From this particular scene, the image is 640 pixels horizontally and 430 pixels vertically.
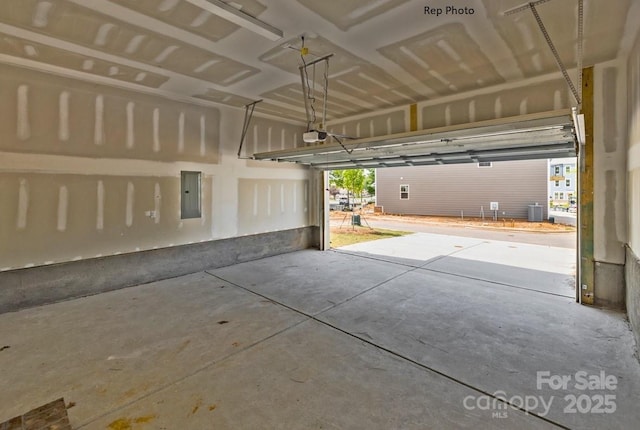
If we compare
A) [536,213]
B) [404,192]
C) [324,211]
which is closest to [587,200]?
[324,211]

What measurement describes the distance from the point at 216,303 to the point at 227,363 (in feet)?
5.33

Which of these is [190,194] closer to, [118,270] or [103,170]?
[103,170]

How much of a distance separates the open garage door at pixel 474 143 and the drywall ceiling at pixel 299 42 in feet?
3.24

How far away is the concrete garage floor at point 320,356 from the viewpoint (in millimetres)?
2047

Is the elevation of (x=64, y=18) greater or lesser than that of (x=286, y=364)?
greater

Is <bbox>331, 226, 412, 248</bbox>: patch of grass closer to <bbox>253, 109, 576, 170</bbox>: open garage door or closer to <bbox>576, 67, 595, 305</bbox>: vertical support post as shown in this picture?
<bbox>253, 109, 576, 170</bbox>: open garage door

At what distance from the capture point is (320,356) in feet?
9.08

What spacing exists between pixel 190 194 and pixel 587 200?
659 cm

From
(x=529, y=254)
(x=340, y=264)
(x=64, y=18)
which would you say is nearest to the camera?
(x=64, y=18)

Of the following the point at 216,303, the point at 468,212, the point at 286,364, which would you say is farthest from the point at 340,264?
the point at 468,212

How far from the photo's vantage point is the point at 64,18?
298cm

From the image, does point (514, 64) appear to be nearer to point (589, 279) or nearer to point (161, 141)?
point (589, 279)

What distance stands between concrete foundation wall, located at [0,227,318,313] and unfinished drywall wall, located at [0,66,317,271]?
0.15 meters

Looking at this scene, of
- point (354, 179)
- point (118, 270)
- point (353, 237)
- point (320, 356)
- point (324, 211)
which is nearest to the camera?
point (320, 356)
